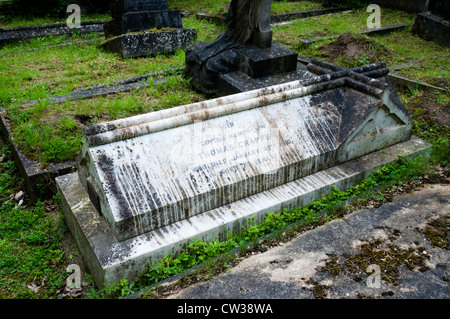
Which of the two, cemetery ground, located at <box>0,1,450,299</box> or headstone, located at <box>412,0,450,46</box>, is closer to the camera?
cemetery ground, located at <box>0,1,450,299</box>

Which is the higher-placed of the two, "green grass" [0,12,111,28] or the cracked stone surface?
"green grass" [0,12,111,28]

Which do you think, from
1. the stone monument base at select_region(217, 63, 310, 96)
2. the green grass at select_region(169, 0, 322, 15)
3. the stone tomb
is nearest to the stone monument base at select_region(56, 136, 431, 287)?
the stone tomb

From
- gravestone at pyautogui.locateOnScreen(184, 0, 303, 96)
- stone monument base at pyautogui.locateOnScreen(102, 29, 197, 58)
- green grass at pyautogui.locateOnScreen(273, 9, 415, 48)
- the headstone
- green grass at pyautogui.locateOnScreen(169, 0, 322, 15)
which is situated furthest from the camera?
green grass at pyautogui.locateOnScreen(169, 0, 322, 15)

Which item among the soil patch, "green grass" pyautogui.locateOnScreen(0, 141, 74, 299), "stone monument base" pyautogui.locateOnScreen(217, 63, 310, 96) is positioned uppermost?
"stone monument base" pyautogui.locateOnScreen(217, 63, 310, 96)

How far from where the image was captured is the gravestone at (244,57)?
5289 millimetres

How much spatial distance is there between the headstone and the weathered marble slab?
214 inches

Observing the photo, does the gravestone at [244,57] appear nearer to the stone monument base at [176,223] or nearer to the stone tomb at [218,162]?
the stone tomb at [218,162]

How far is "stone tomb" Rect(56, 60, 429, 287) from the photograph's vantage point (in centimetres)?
262

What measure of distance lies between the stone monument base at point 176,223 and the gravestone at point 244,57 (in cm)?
214

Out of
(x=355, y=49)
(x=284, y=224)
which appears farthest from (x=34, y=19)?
(x=284, y=224)

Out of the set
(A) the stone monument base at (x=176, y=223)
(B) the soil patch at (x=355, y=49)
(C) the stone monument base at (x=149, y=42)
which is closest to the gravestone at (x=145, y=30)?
(C) the stone monument base at (x=149, y=42)

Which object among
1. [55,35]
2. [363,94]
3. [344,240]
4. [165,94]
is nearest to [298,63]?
[165,94]

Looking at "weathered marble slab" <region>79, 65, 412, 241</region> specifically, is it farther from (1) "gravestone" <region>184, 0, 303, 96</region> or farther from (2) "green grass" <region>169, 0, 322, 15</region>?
(2) "green grass" <region>169, 0, 322, 15</region>
